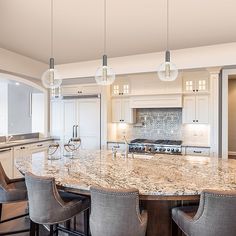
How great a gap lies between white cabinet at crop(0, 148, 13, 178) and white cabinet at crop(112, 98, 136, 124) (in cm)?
246

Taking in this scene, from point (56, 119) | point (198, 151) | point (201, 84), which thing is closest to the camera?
point (198, 151)

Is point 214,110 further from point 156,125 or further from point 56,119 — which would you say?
point 56,119

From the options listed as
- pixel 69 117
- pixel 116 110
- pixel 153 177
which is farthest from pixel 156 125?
pixel 153 177

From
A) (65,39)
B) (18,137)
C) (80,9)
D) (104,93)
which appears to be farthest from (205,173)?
(18,137)

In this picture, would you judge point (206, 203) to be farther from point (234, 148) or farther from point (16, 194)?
point (234, 148)

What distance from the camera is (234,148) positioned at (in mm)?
7281

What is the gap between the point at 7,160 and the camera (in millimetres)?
4152

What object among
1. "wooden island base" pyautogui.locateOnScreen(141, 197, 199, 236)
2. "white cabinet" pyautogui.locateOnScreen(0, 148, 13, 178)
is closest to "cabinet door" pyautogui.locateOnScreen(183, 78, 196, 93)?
"wooden island base" pyautogui.locateOnScreen(141, 197, 199, 236)

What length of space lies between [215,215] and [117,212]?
64 cm

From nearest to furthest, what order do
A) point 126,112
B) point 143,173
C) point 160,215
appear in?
point 160,215
point 143,173
point 126,112

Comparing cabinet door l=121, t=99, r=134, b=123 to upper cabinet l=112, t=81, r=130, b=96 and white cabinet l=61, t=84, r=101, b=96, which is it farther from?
white cabinet l=61, t=84, r=101, b=96

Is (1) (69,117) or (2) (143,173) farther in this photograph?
(1) (69,117)

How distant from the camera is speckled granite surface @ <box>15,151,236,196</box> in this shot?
166 cm

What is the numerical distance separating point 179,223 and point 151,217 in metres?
0.32
